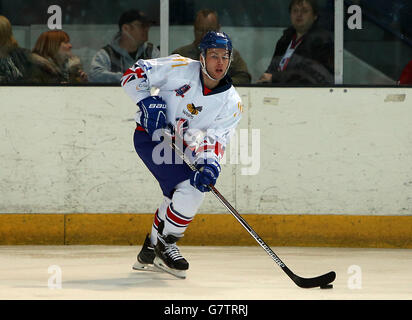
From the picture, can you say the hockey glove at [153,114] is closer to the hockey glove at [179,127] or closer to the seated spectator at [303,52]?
the hockey glove at [179,127]

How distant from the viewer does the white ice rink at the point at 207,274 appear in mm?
4020

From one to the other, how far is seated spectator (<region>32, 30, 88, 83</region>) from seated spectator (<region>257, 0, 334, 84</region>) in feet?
3.50

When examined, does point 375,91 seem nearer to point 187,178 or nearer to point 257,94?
point 257,94

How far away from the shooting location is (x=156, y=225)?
4.82 meters

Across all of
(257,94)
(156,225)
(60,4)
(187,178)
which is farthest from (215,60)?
(60,4)

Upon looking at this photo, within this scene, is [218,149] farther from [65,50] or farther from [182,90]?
[65,50]

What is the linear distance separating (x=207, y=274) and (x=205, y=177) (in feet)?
1.75

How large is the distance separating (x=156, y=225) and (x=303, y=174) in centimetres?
132

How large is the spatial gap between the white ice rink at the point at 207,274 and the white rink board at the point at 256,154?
28cm

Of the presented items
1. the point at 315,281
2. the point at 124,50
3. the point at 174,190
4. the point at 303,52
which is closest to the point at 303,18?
the point at 303,52

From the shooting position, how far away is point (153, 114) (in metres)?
4.51

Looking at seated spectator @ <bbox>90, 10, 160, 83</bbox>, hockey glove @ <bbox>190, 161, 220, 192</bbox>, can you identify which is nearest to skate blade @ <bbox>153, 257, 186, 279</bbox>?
hockey glove @ <bbox>190, 161, 220, 192</bbox>

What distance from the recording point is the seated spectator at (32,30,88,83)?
19.5 feet

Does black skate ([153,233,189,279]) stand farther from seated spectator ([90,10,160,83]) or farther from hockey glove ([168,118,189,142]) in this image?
seated spectator ([90,10,160,83])
